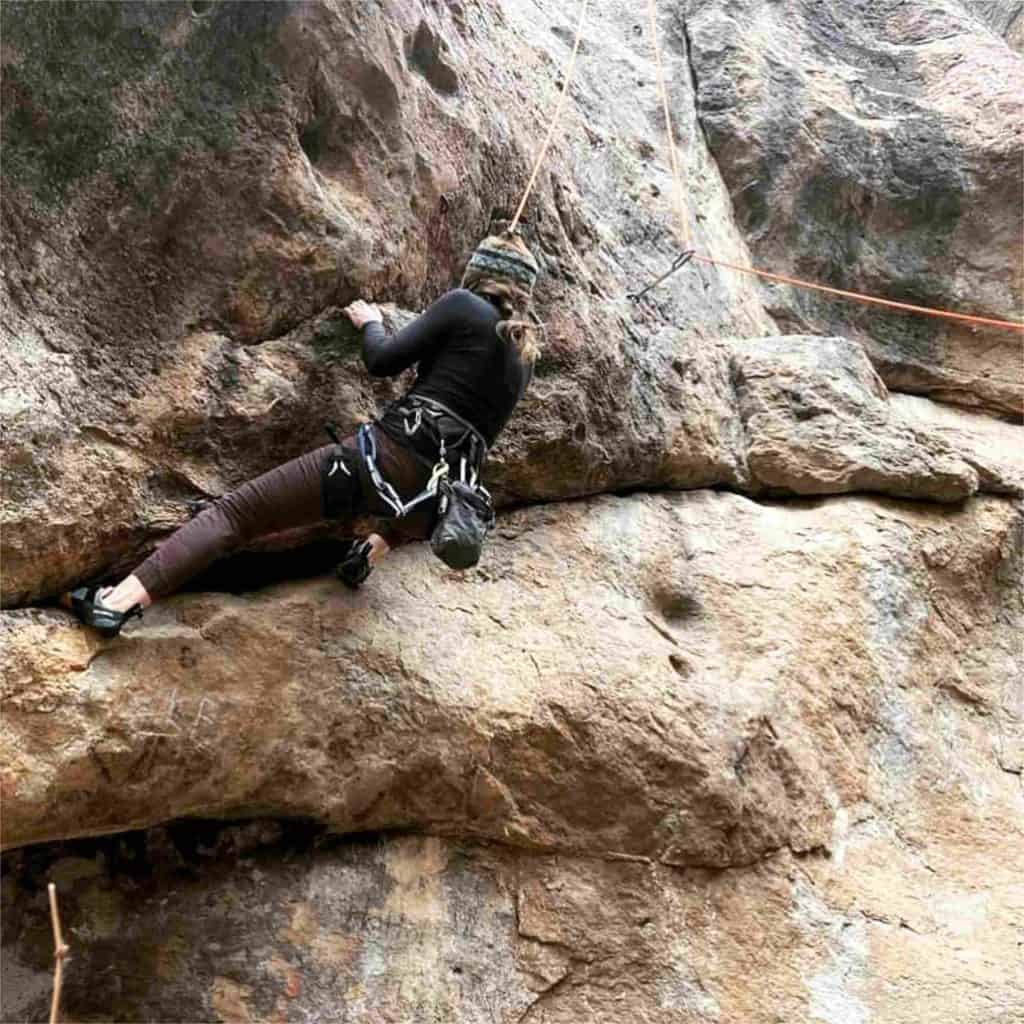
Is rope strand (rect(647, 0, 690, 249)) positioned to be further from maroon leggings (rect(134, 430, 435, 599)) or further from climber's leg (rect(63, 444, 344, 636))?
climber's leg (rect(63, 444, 344, 636))

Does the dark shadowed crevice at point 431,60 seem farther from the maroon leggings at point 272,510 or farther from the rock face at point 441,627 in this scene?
the maroon leggings at point 272,510

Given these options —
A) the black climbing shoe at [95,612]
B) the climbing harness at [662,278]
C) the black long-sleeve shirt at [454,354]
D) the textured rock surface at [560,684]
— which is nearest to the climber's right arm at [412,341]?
the black long-sleeve shirt at [454,354]

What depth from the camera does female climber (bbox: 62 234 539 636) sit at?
4113mm

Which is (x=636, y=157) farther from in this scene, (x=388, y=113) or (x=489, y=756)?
(x=489, y=756)

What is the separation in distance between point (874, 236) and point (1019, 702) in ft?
13.7

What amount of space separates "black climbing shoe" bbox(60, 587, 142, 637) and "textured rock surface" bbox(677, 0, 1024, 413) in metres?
5.95

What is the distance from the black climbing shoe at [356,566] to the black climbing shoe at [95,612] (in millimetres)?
898

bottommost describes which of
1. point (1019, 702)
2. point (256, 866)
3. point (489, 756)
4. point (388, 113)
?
point (1019, 702)

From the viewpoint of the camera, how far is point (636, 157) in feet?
26.2

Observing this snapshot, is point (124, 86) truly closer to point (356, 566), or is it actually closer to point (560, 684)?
point (356, 566)

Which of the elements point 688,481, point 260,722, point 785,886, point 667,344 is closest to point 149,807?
point 260,722

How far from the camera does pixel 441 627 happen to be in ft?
15.9

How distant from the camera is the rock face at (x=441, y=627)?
4.09 meters

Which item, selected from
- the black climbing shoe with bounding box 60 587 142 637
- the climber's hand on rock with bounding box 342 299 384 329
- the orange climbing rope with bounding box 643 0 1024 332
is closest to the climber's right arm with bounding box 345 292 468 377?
the climber's hand on rock with bounding box 342 299 384 329
